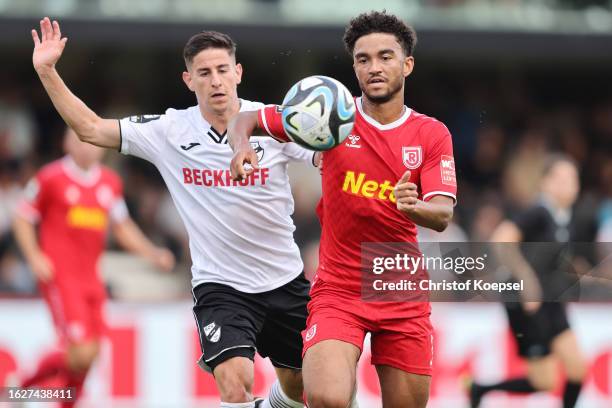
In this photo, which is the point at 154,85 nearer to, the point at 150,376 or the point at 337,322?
the point at 150,376

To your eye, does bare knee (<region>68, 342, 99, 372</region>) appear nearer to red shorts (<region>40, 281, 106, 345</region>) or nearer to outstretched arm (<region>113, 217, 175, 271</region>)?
red shorts (<region>40, 281, 106, 345</region>)

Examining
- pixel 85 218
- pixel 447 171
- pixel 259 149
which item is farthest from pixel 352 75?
pixel 447 171

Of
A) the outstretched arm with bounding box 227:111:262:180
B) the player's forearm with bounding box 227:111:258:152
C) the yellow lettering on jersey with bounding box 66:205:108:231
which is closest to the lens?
the outstretched arm with bounding box 227:111:262:180

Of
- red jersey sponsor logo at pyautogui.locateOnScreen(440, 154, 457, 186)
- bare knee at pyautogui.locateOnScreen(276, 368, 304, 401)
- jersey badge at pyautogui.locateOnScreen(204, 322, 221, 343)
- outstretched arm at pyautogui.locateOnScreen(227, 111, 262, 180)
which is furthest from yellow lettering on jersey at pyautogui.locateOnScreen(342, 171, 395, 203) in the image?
bare knee at pyautogui.locateOnScreen(276, 368, 304, 401)

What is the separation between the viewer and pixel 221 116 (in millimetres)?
7840

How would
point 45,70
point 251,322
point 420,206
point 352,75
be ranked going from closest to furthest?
point 420,206, point 45,70, point 251,322, point 352,75

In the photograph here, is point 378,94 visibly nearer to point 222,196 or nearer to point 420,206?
point 420,206

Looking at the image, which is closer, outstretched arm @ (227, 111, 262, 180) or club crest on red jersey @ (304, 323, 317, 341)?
outstretched arm @ (227, 111, 262, 180)

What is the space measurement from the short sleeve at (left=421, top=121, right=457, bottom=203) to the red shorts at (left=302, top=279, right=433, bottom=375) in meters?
0.69

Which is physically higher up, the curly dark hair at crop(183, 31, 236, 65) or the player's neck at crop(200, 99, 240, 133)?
the curly dark hair at crop(183, 31, 236, 65)

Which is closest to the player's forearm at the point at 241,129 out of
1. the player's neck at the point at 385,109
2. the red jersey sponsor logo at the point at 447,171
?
the player's neck at the point at 385,109

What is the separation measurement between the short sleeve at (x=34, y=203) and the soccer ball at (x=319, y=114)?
18.3 ft

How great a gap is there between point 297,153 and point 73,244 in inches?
186

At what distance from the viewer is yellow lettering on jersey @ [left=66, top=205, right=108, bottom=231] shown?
12.0 metres
